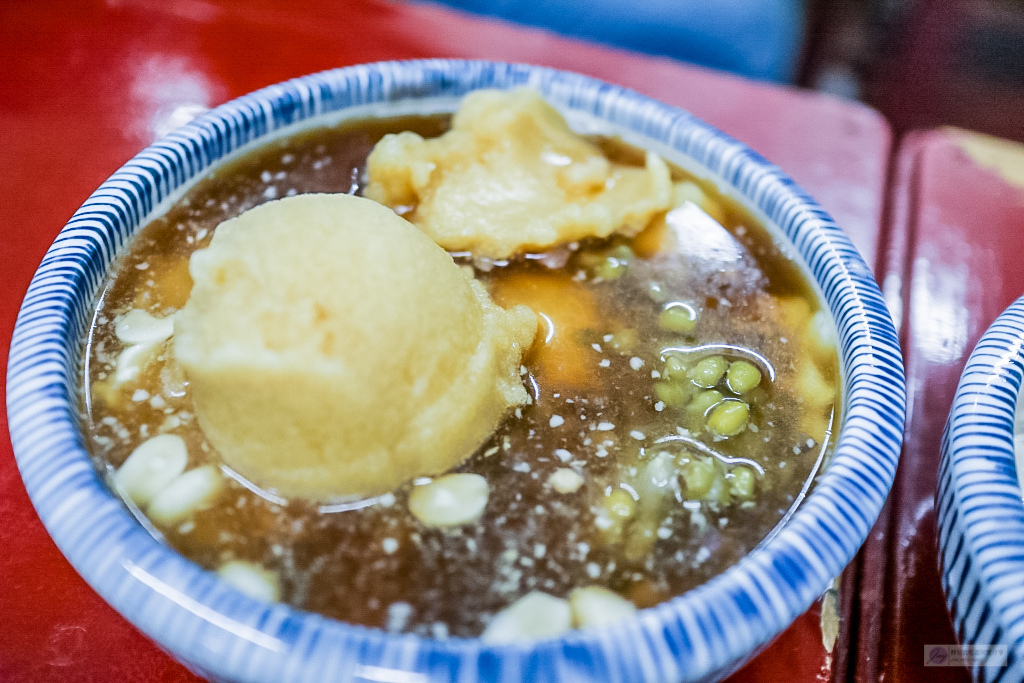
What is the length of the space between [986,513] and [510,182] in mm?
820

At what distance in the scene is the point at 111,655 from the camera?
3.12 feet

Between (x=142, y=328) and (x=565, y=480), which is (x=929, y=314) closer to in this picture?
(x=565, y=480)

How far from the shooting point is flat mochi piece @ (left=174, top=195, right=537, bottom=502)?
2.82 ft

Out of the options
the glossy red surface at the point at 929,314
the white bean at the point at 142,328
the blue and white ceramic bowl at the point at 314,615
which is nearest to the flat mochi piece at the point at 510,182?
the blue and white ceramic bowl at the point at 314,615

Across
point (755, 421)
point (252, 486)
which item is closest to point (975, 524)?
point (755, 421)

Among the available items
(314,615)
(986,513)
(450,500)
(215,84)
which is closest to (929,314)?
(986,513)

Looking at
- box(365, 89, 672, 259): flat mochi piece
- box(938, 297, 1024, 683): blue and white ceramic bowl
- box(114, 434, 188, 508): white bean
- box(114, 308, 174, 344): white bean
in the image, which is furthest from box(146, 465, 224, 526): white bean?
box(938, 297, 1024, 683): blue and white ceramic bowl

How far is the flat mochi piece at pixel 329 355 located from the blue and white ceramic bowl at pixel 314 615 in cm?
16

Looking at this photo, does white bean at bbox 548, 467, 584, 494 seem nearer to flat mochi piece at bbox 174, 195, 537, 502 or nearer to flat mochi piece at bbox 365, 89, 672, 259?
flat mochi piece at bbox 174, 195, 537, 502

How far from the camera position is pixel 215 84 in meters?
1.79

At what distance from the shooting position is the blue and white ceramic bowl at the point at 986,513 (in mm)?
795

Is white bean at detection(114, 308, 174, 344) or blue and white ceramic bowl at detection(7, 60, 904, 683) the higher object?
blue and white ceramic bowl at detection(7, 60, 904, 683)

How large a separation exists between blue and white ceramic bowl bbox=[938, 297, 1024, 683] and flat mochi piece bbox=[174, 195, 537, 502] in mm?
536

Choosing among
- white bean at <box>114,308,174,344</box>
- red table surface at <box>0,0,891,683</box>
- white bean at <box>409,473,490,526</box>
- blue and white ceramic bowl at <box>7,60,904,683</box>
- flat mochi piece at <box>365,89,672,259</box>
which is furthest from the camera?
red table surface at <box>0,0,891,683</box>
